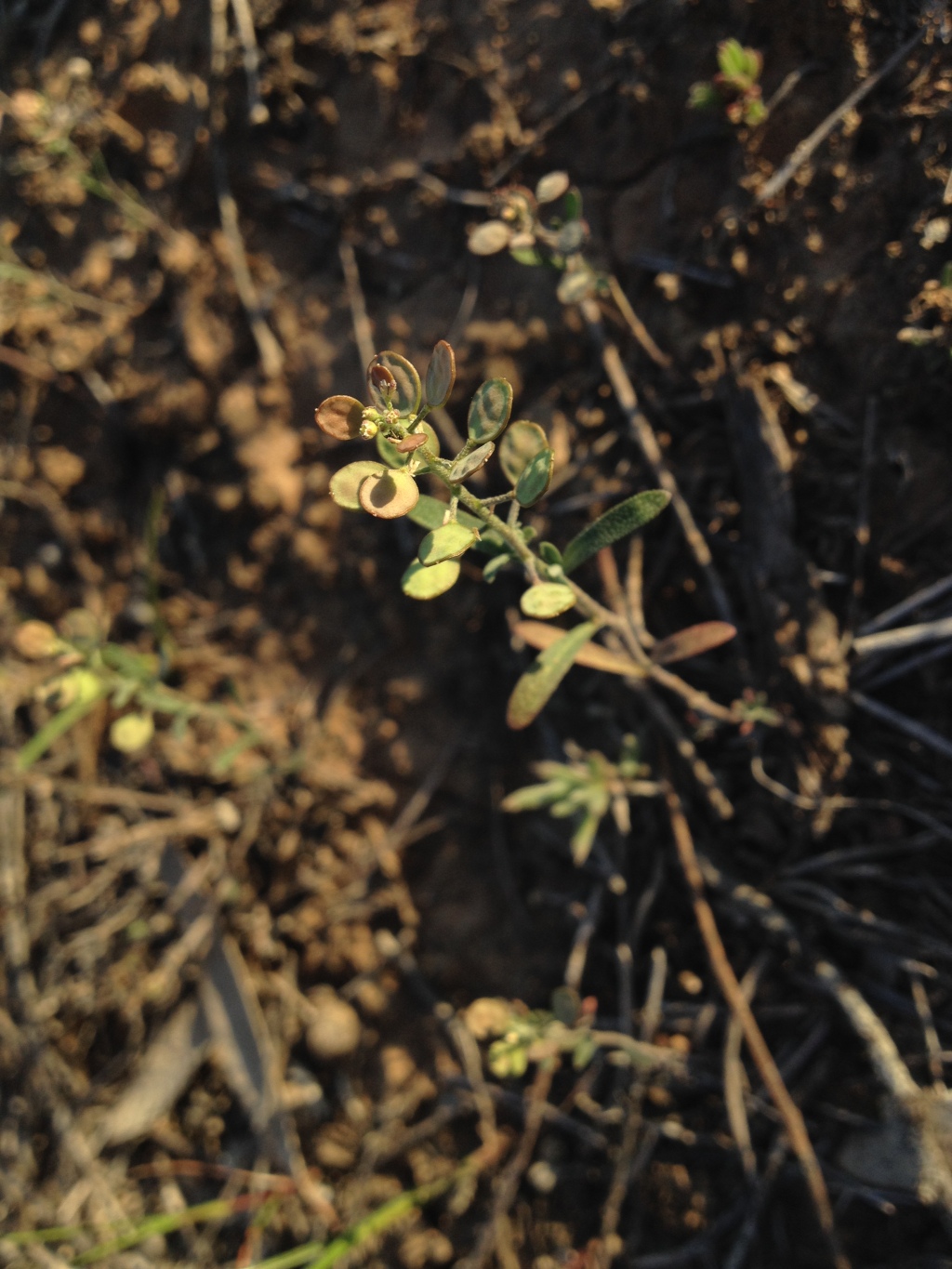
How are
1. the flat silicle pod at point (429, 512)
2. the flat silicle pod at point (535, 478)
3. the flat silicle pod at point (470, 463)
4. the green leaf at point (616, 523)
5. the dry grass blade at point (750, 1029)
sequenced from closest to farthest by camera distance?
the flat silicle pod at point (470, 463)
the flat silicle pod at point (535, 478)
the green leaf at point (616, 523)
the flat silicle pod at point (429, 512)
the dry grass blade at point (750, 1029)

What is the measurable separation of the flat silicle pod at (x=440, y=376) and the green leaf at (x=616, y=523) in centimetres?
51

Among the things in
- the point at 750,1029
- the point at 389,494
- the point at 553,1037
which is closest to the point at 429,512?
the point at 389,494

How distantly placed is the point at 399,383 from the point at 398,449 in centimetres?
13

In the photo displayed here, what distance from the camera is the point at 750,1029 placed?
86.5 inches

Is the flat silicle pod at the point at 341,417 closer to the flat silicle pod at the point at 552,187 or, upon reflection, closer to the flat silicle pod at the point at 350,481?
the flat silicle pod at the point at 350,481

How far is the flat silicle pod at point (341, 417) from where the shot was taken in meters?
1.41

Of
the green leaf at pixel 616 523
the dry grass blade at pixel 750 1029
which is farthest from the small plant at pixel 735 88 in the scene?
the dry grass blade at pixel 750 1029

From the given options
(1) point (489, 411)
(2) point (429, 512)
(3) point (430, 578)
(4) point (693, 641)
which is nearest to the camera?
(1) point (489, 411)

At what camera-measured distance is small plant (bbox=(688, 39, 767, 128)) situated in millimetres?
2041

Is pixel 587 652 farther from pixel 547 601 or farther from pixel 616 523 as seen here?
pixel 547 601

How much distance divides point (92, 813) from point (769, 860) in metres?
2.34

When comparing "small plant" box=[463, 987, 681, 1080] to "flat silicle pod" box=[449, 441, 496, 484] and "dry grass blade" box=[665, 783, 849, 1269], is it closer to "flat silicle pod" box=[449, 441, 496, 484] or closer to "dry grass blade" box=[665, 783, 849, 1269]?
"dry grass blade" box=[665, 783, 849, 1269]

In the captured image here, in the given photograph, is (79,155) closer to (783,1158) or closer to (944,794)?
(944,794)

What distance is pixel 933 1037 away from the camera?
2084 mm
